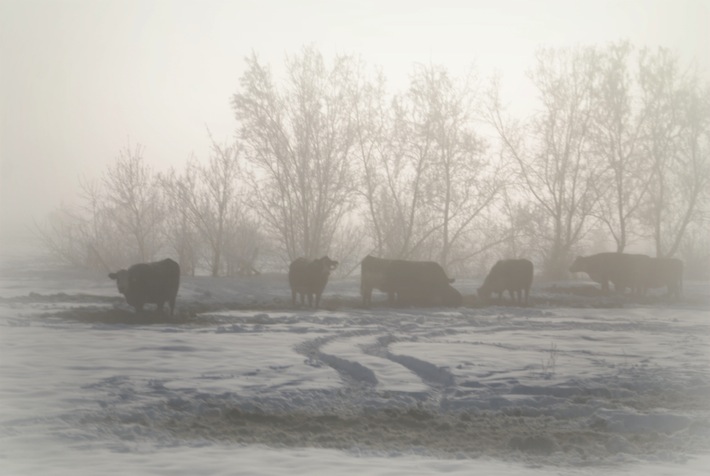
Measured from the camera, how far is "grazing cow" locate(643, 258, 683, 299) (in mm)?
10992

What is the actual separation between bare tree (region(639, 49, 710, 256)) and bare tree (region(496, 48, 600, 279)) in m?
0.75

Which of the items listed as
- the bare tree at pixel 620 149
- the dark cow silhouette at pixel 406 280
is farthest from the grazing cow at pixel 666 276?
the dark cow silhouette at pixel 406 280

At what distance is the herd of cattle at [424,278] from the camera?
9.77 m

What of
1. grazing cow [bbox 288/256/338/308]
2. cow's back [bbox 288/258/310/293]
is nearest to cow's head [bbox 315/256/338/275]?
grazing cow [bbox 288/256/338/308]

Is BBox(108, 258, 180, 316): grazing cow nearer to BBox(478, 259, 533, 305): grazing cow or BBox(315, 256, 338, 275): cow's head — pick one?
BBox(315, 256, 338, 275): cow's head

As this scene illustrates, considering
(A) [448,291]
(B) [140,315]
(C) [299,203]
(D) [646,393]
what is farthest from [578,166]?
(B) [140,315]

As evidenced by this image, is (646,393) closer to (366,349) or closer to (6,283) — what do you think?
(366,349)

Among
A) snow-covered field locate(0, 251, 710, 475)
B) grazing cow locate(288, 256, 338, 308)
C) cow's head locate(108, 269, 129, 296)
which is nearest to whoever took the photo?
snow-covered field locate(0, 251, 710, 475)

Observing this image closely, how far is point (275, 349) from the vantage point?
8039 millimetres

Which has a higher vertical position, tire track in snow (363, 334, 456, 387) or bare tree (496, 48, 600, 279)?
bare tree (496, 48, 600, 279)

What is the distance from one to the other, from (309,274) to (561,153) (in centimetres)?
383

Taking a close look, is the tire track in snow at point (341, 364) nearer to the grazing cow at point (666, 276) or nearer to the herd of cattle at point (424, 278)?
the herd of cattle at point (424, 278)

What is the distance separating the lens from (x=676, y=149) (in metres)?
10.3

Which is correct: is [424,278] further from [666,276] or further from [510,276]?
[666,276]
